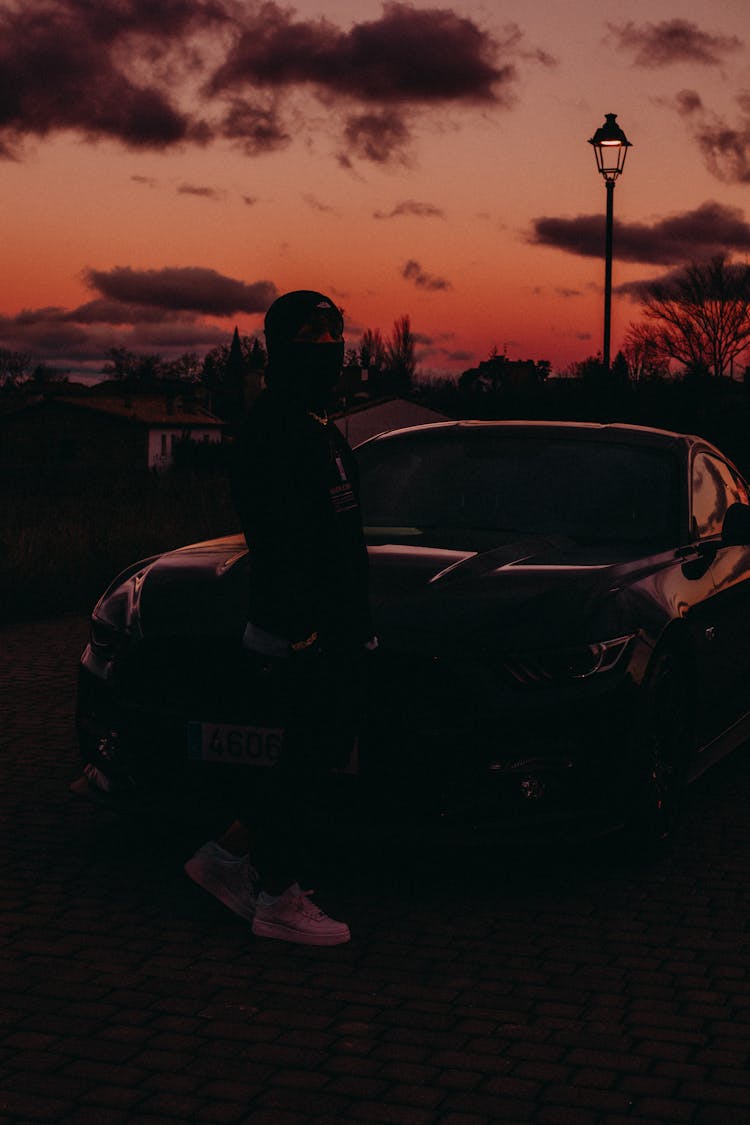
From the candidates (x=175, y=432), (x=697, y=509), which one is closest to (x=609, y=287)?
(x=697, y=509)

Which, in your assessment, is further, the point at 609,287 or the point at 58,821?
the point at 609,287

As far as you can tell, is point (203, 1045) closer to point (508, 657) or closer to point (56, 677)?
point (508, 657)

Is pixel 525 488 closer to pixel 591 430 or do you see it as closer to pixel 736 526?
pixel 591 430

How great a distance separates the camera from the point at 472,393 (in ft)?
94.8

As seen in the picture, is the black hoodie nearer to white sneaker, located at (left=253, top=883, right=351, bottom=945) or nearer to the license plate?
the license plate

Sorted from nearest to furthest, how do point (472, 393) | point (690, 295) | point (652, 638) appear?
point (652, 638) → point (472, 393) → point (690, 295)

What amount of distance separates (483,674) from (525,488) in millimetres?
1779

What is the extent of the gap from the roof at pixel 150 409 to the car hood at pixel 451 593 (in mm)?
118564

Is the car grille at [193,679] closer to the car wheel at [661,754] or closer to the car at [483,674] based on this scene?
the car at [483,674]

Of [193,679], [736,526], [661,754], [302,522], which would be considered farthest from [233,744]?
[736,526]

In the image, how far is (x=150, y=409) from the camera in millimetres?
131625

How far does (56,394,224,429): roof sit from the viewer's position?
4884 inches

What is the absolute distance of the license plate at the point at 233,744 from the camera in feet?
16.7

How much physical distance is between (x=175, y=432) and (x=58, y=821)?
12289 cm
